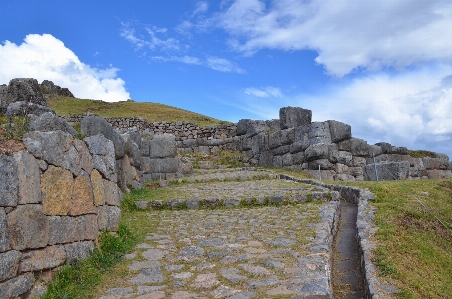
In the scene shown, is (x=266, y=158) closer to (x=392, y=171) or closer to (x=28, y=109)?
(x=392, y=171)

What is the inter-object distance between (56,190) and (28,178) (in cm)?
Result: 54

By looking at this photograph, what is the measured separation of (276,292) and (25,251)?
266 centimetres

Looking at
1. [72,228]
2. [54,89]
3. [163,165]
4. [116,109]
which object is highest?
[54,89]

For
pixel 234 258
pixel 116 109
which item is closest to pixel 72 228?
pixel 234 258

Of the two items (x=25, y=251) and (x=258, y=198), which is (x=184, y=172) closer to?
(x=258, y=198)

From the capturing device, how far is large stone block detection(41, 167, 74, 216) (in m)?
4.42

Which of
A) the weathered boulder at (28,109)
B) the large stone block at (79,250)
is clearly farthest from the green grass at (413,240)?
the weathered boulder at (28,109)

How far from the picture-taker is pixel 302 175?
54.0ft

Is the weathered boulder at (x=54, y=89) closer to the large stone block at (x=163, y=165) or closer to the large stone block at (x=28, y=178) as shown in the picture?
the large stone block at (x=163, y=165)

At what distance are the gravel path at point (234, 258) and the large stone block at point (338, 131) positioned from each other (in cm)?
945

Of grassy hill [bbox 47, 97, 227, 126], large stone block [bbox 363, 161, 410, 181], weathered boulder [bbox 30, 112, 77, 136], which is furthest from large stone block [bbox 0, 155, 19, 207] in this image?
grassy hill [bbox 47, 97, 227, 126]

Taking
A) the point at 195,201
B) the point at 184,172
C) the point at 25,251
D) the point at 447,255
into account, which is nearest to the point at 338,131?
the point at 184,172

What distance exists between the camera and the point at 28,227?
13.3 ft

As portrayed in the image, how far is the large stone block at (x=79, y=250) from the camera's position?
4777mm
